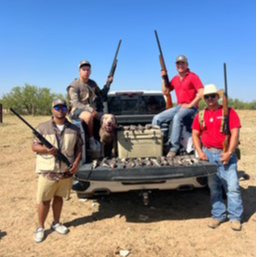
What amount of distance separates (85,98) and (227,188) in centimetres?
280

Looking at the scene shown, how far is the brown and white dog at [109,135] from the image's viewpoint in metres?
4.42

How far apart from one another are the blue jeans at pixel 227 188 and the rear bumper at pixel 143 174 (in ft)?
1.17

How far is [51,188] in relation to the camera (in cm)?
372

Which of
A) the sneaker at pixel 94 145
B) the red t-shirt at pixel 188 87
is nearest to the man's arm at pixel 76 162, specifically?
the sneaker at pixel 94 145

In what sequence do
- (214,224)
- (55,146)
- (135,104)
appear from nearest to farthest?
(55,146) → (214,224) → (135,104)

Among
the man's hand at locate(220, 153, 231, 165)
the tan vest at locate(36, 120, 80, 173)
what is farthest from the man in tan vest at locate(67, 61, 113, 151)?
the man's hand at locate(220, 153, 231, 165)

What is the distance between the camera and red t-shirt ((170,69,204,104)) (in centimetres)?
476

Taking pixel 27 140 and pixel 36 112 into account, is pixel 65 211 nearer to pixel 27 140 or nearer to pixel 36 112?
pixel 27 140

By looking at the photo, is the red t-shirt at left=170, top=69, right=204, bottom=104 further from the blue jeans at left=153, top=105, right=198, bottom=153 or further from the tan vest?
the tan vest

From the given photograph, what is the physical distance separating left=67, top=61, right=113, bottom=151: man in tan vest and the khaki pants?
0.83m

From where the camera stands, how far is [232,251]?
3338mm

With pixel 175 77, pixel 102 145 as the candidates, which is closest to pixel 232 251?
pixel 102 145

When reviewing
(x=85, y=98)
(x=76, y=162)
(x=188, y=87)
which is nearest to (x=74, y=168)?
(x=76, y=162)

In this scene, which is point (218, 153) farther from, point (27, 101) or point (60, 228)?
point (27, 101)
